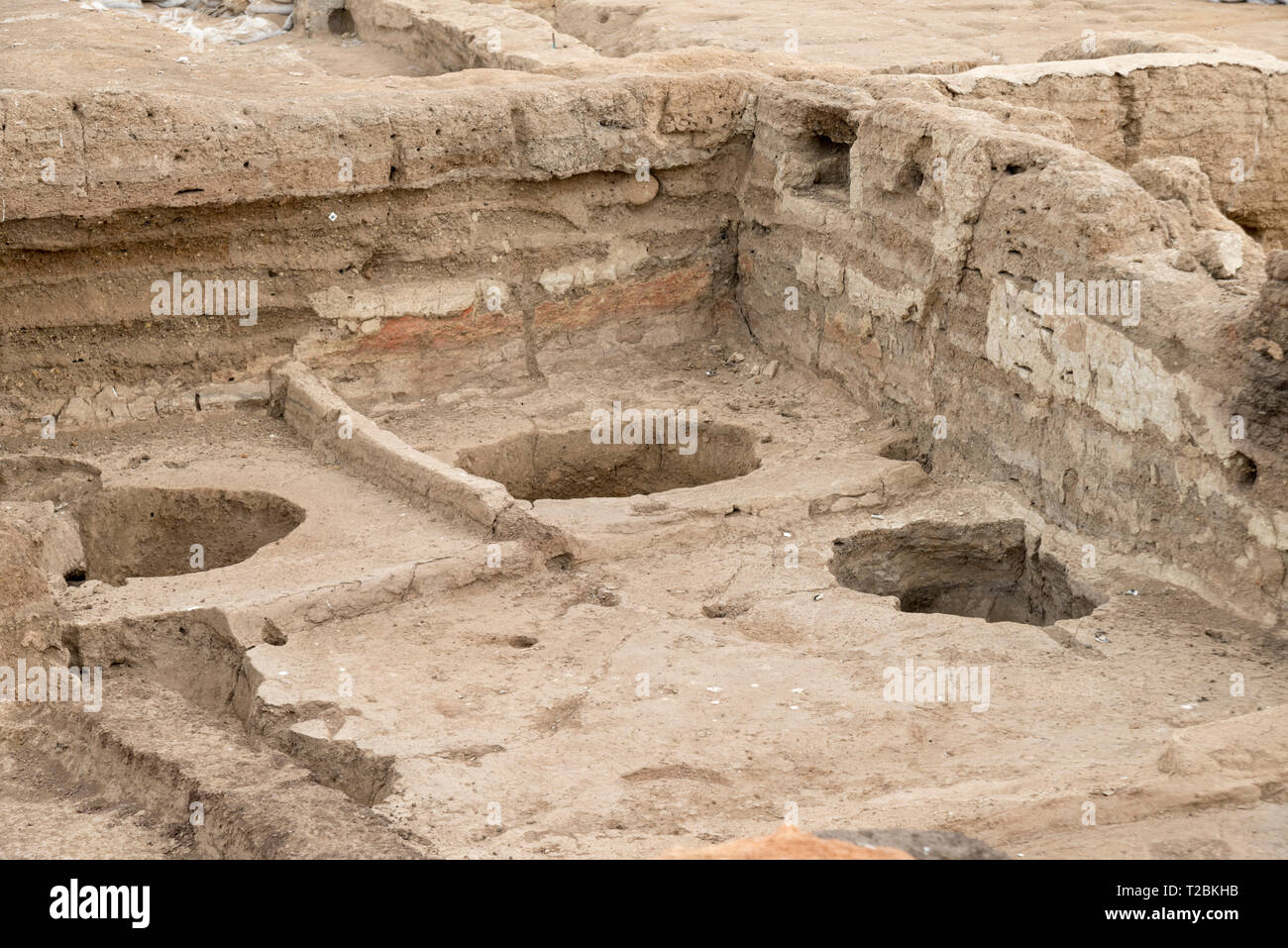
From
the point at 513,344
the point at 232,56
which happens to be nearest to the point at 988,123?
the point at 513,344

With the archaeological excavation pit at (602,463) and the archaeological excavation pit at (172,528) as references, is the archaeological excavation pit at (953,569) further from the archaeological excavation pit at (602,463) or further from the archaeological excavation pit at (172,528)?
the archaeological excavation pit at (172,528)

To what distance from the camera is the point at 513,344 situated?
820cm

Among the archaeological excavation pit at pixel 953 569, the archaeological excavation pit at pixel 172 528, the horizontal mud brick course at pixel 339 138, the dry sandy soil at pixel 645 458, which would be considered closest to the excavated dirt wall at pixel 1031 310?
the dry sandy soil at pixel 645 458

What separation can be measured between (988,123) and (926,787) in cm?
359

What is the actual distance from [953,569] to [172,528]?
3564 millimetres

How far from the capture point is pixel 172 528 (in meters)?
6.99

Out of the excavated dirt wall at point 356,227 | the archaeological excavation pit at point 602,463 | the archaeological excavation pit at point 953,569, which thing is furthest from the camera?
the archaeological excavation pit at point 602,463

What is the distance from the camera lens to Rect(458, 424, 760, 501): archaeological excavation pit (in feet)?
25.1

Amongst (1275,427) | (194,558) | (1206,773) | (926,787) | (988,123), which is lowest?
(194,558)

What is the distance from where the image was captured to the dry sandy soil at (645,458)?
4.59 meters

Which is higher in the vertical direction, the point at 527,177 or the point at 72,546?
the point at 527,177

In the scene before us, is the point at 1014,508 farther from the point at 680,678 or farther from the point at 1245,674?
the point at 680,678

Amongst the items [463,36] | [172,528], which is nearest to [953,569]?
[172,528]

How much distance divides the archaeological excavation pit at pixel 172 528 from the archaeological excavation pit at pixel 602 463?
3.50 ft
